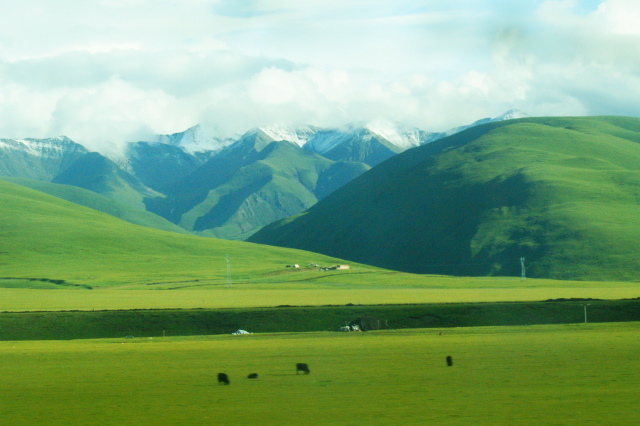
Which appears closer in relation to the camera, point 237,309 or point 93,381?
point 93,381

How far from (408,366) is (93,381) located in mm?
15234

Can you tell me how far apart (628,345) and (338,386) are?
25.7 m

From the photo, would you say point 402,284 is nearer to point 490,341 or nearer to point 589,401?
point 490,341

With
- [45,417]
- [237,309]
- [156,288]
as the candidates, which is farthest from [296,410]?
[156,288]

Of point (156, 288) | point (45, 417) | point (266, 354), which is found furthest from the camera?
point (156, 288)

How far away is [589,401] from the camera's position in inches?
1142

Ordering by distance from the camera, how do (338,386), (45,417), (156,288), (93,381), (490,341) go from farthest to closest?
(156,288)
(490,341)
(93,381)
(338,386)
(45,417)

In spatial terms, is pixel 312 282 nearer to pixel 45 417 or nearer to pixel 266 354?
pixel 266 354

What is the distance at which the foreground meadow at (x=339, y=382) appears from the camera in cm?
2755

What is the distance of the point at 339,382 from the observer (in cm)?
3625

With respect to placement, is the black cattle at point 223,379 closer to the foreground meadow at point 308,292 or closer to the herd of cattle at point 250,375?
the herd of cattle at point 250,375

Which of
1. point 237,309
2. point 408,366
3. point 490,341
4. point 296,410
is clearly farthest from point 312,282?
point 296,410

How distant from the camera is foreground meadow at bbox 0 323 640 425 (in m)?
27.5

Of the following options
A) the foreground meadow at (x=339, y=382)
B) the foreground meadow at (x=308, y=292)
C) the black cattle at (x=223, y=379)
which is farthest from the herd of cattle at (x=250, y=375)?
the foreground meadow at (x=308, y=292)
